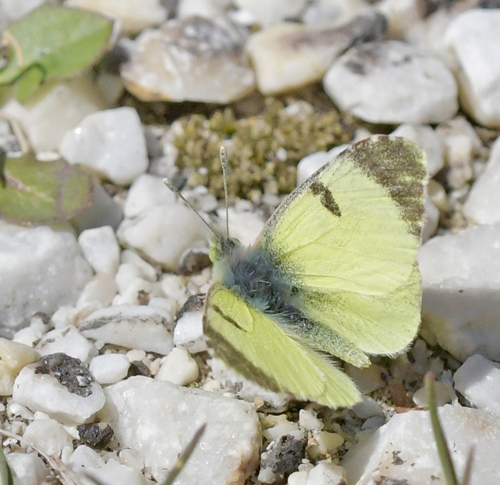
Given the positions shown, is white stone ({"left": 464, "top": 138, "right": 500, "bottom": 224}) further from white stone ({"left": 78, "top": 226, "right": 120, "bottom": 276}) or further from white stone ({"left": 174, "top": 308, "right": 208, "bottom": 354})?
white stone ({"left": 78, "top": 226, "right": 120, "bottom": 276})

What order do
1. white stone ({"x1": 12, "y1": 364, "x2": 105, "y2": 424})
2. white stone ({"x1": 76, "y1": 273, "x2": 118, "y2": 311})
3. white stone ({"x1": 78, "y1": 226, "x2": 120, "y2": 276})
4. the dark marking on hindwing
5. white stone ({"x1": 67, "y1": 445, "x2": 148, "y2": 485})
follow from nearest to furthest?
the dark marking on hindwing
white stone ({"x1": 67, "y1": 445, "x2": 148, "y2": 485})
white stone ({"x1": 12, "y1": 364, "x2": 105, "y2": 424})
white stone ({"x1": 76, "y1": 273, "x2": 118, "y2": 311})
white stone ({"x1": 78, "y1": 226, "x2": 120, "y2": 276})

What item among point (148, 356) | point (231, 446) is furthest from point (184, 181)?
point (231, 446)

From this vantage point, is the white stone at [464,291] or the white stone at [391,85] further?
the white stone at [391,85]

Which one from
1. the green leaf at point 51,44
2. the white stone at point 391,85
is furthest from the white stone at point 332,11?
the green leaf at point 51,44

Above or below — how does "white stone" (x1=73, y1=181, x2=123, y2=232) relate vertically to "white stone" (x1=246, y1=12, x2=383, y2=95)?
below

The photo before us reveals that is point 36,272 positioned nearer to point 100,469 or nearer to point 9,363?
point 9,363

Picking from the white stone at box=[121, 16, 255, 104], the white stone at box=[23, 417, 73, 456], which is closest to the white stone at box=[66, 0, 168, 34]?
the white stone at box=[121, 16, 255, 104]

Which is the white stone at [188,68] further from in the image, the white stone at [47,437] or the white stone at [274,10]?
the white stone at [47,437]
